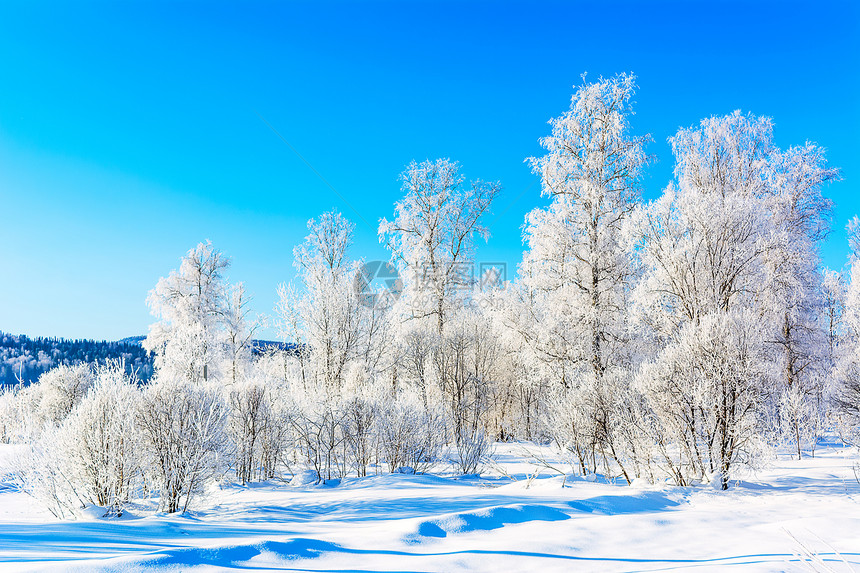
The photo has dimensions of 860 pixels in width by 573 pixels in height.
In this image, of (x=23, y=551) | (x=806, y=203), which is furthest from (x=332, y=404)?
(x=806, y=203)

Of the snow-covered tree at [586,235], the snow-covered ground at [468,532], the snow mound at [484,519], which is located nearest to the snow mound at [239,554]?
the snow-covered ground at [468,532]

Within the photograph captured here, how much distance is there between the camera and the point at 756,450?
8.52 meters

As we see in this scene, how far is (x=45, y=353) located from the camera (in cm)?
9488

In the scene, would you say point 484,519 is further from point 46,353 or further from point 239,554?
point 46,353

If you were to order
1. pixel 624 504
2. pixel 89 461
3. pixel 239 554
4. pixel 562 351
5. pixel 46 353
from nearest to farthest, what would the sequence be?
pixel 239 554 → pixel 624 504 → pixel 89 461 → pixel 562 351 → pixel 46 353

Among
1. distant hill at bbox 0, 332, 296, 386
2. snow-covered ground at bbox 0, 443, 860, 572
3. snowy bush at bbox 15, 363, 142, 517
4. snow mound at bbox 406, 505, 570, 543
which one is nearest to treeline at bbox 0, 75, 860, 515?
snowy bush at bbox 15, 363, 142, 517

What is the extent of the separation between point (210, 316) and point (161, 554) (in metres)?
22.3

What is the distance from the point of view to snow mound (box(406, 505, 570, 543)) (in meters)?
5.04

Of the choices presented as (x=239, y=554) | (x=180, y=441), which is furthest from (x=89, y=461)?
(x=239, y=554)

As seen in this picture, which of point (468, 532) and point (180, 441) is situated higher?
point (180, 441)

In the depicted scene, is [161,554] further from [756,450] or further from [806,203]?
[806,203]

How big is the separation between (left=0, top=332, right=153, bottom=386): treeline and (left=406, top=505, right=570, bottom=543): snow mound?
92769mm

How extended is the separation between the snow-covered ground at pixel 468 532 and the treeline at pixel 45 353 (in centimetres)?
9037

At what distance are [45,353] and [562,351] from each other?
115m
